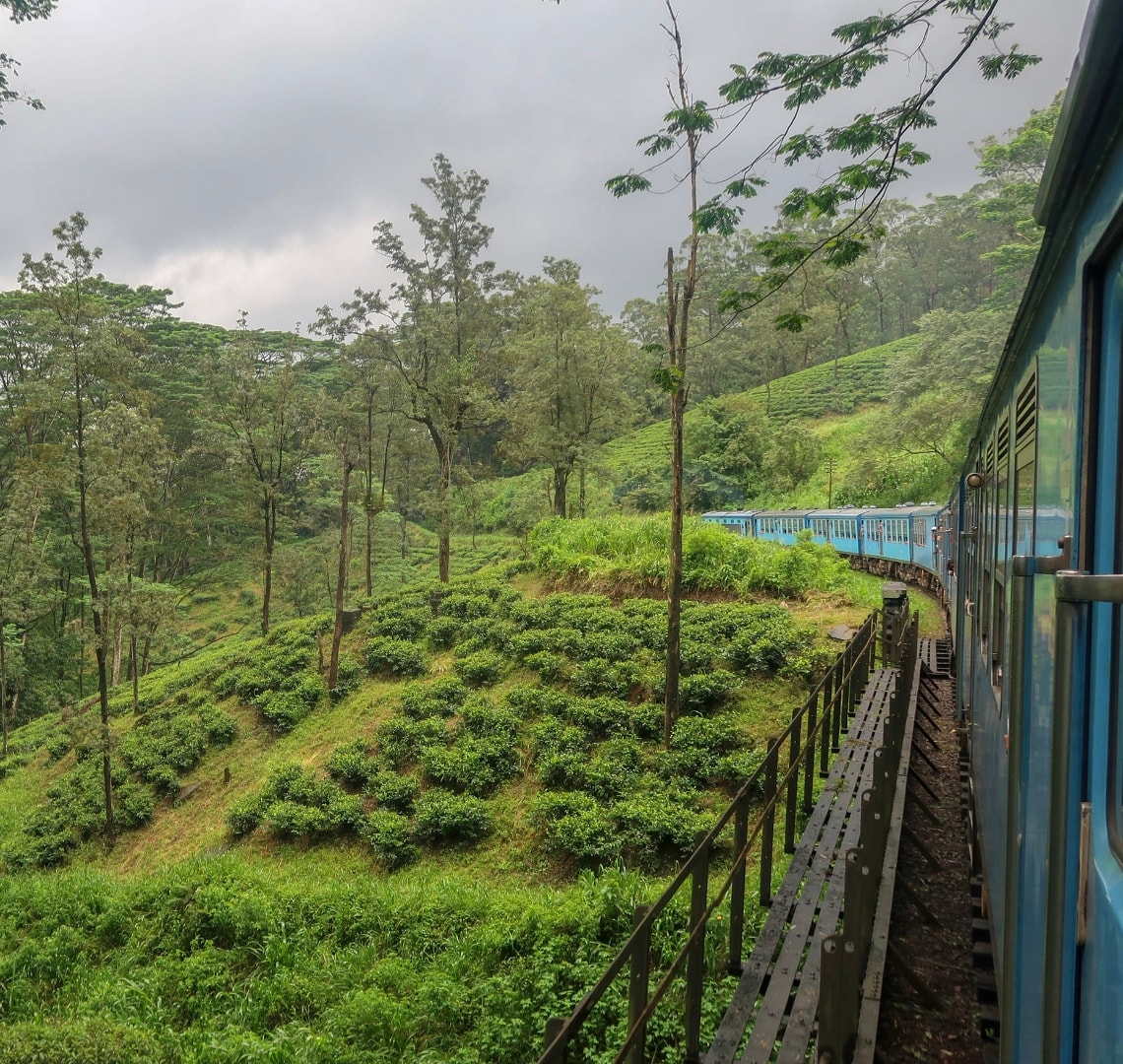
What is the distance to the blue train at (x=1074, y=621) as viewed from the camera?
116 centimetres

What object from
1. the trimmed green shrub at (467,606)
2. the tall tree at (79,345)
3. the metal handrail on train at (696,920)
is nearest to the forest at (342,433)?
the tall tree at (79,345)

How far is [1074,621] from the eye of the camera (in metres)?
1.26

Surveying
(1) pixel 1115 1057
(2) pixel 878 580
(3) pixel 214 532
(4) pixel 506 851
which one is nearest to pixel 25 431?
(3) pixel 214 532

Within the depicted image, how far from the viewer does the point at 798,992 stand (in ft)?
13.2

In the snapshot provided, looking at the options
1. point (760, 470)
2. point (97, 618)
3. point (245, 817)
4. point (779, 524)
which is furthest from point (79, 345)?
point (760, 470)

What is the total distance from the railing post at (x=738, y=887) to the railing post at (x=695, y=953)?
1.54 ft

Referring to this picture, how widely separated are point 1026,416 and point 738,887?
329 cm

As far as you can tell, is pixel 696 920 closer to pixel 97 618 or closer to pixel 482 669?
pixel 482 669

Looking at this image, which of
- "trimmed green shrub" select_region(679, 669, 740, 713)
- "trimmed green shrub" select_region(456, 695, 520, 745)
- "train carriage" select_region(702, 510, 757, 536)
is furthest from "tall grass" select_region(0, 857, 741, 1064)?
"train carriage" select_region(702, 510, 757, 536)

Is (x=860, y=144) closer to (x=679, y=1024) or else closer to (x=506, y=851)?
(x=679, y=1024)

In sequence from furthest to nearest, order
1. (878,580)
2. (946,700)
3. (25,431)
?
1. (25,431)
2. (878,580)
3. (946,700)

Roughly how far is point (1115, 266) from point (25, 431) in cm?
3213

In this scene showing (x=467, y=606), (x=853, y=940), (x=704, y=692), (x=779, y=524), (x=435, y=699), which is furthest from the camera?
(x=779, y=524)

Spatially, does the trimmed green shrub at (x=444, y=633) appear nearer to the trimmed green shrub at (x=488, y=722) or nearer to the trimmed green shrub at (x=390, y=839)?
the trimmed green shrub at (x=488, y=722)
